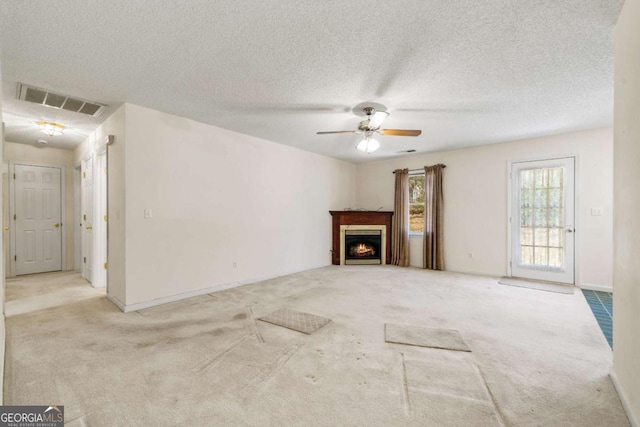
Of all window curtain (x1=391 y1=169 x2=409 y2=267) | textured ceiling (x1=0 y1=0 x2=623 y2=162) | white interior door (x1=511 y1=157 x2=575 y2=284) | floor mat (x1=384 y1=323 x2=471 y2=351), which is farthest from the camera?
window curtain (x1=391 y1=169 x2=409 y2=267)

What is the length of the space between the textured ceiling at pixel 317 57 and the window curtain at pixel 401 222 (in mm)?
2528

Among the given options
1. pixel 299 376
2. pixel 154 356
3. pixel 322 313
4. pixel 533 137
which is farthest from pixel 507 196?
pixel 154 356

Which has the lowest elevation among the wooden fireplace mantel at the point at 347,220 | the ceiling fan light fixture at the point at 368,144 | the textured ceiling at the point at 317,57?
the wooden fireplace mantel at the point at 347,220

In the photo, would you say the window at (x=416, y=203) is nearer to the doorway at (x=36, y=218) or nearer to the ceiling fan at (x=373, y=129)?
the ceiling fan at (x=373, y=129)

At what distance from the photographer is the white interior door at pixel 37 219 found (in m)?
5.19

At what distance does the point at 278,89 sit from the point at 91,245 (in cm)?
411

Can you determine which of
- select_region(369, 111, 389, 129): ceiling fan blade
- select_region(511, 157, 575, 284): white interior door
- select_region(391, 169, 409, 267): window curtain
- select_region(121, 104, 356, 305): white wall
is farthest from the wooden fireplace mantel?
select_region(369, 111, 389, 129): ceiling fan blade

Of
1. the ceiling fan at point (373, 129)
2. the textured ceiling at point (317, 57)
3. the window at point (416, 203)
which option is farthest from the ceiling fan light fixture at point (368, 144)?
the window at point (416, 203)

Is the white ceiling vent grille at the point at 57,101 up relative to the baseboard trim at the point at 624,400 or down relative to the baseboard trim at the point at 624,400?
up

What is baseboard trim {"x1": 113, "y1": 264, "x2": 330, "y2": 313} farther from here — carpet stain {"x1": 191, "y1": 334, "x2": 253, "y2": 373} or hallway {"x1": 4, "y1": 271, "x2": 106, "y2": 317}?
carpet stain {"x1": 191, "y1": 334, "x2": 253, "y2": 373}

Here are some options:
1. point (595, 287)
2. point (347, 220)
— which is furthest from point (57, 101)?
point (595, 287)

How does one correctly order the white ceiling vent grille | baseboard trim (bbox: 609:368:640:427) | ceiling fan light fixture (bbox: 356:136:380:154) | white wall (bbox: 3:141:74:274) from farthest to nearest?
white wall (bbox: 3:141:74:274) → ceiling fan light fixture (bbox: 356:136:380:154) → the white ceiling vent grille → baseboard trim (bbox: 609:368:640:427)

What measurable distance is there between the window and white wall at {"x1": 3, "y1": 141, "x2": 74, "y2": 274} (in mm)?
7153

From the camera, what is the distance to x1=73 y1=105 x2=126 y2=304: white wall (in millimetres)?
3445
